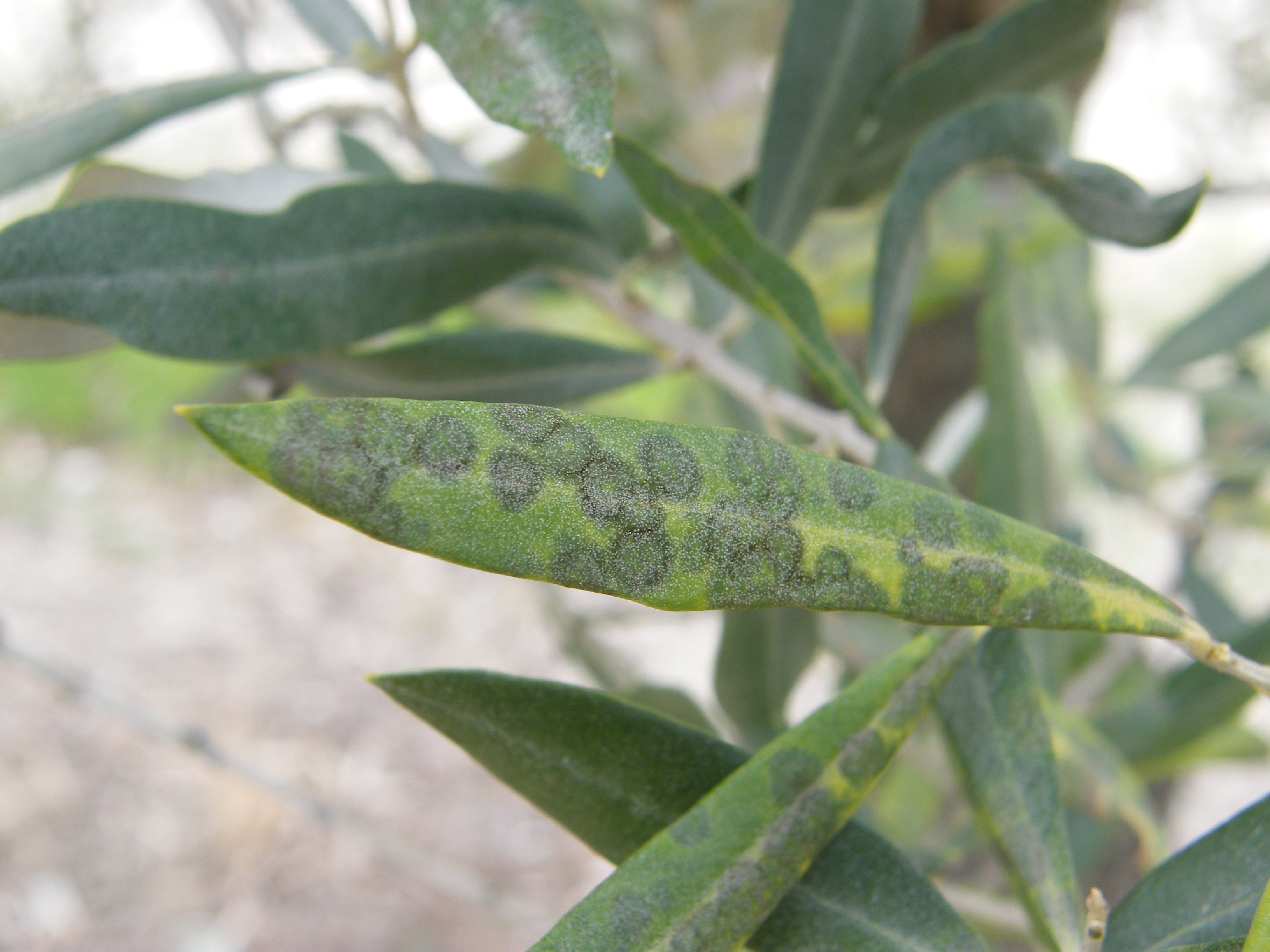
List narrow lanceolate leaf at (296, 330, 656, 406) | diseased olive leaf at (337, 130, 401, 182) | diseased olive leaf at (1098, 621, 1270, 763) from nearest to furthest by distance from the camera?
narrow lanceolate leaf at (296, 330, 656, 406) < diseased olive leaf at (1098, 621, 1270, 763) < diseased olive leaf at (337, 130, 401, 182)

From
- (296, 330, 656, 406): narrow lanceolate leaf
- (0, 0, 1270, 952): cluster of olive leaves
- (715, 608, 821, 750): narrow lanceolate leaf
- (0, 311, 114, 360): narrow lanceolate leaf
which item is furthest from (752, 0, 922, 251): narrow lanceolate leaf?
(0, 311, 114, 360): narrow lanceolate leaf

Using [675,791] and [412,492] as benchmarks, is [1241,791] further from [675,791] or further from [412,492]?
[412,492]

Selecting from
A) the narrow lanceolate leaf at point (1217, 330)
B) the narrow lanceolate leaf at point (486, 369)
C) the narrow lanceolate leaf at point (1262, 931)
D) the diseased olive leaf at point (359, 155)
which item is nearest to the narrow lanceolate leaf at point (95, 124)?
the narrow lanceolate leaf at point (486, 369)

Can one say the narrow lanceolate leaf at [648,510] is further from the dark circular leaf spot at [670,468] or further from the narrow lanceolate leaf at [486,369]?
the narrow lanceolate leaf at [486,369]

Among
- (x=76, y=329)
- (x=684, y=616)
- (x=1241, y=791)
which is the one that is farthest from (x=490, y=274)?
(x=1241, y=791)

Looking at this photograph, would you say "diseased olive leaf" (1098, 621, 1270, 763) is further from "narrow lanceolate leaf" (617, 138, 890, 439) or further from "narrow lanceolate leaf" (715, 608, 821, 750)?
"narrow lanceolate leaf" (617, 138, 890, 439)
